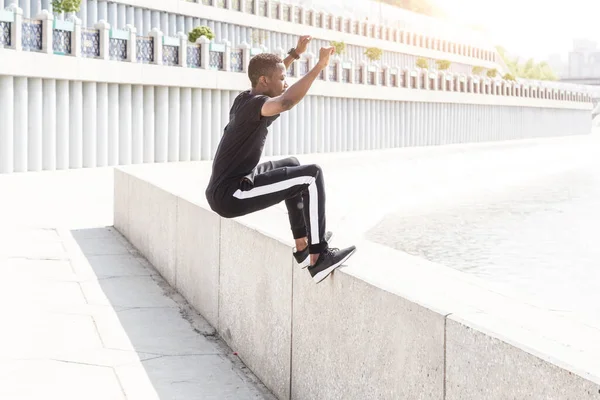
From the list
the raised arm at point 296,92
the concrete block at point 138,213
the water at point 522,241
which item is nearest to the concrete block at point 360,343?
the raised arm at point 296,92

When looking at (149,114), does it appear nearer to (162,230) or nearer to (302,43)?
(162,230)

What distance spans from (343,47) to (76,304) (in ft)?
128

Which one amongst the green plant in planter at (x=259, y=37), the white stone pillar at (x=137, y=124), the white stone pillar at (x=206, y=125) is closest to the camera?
the white stone pillar at (x=137, y=124)

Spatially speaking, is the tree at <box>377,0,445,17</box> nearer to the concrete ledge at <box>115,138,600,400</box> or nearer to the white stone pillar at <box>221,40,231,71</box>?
the white stone pillar at <box>221,40,231,71</box>

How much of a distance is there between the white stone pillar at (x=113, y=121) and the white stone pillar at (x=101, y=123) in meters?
0.27

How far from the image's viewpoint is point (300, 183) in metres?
4.89

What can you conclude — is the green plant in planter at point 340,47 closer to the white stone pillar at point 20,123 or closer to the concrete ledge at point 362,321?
the white stone pillar at point 20,123

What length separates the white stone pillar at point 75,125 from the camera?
22781 mm

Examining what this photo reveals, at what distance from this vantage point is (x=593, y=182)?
33031 mm

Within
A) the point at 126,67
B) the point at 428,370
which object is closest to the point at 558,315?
the point at 428,370

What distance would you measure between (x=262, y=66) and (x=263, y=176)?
654 millimetres

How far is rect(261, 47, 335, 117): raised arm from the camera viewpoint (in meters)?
4.29

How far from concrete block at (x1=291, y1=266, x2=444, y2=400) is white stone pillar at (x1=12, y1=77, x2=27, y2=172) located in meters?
18.1

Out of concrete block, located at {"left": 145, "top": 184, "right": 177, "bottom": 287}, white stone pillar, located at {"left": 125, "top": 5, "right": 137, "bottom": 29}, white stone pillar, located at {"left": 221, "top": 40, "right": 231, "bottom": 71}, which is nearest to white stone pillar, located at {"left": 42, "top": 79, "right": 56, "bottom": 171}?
white stone pillar, located at {"left": 221, "top": 40, "right": 231, "bottom": 71}
